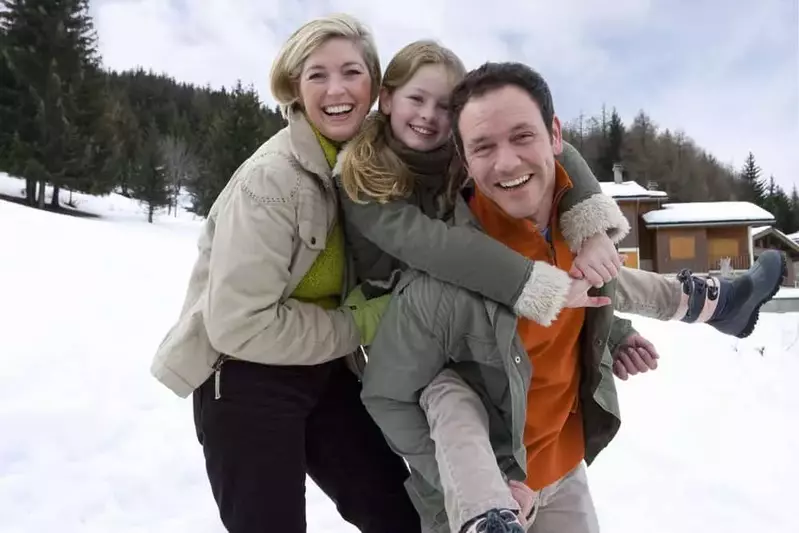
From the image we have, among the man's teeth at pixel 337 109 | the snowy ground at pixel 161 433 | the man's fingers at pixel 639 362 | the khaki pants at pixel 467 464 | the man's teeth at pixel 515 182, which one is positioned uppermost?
the man's teeth at pixel 337 109

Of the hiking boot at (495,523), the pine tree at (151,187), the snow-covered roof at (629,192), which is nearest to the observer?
the hiking boot at (495,523)

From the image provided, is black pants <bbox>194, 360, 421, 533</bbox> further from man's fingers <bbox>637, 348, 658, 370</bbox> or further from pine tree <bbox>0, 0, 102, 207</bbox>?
pine tree <bbox>0, 0, 102, 207</bbox>

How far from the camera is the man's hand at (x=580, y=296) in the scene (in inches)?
62.6

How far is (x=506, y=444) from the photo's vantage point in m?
1.64

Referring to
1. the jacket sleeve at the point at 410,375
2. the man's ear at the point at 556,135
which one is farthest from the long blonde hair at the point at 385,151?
the man's ear at the point at 556,135

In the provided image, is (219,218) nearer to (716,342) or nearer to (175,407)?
(175,407)

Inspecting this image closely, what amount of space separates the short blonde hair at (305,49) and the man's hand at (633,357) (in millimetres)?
1180

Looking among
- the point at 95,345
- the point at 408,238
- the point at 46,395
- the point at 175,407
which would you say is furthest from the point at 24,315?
the point at 408,238

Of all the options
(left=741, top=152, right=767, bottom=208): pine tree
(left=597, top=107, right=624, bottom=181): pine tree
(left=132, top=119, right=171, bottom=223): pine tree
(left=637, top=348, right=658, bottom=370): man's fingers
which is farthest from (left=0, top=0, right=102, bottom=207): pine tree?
(left=741, top=152, right=767, bottom=208): pine tree

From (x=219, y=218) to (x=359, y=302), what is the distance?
500 millimetres

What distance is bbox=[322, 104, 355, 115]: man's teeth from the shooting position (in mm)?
1945

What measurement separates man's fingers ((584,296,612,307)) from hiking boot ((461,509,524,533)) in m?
0.62

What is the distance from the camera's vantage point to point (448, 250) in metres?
1.61

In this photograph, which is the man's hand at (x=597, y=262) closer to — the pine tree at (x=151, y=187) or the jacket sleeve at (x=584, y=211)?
the jacket sleeve at (x=584, y=211)
